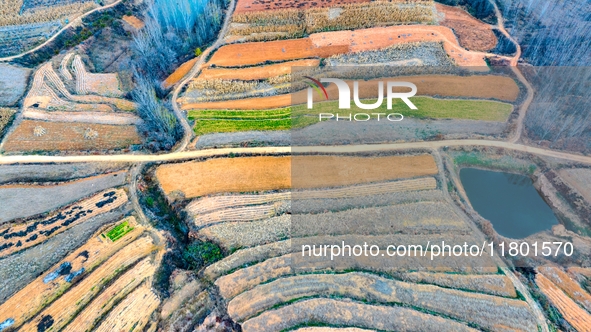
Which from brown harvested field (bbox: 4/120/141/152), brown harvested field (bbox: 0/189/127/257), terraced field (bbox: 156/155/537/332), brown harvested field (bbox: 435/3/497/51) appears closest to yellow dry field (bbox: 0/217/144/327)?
brown harvested field (bbox: 0/189/127/257)

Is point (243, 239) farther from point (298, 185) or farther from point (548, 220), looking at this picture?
point (548, 220)

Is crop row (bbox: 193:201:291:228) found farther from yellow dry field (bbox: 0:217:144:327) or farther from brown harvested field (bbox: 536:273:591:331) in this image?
brown harvested field (bbox: 536:273:591:331)

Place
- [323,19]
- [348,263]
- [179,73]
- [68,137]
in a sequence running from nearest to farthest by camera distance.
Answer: [348,263] < [68,137] < [179,73] < [323,19]

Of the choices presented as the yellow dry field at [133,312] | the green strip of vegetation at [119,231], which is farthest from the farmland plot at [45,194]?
the yellow dry field at [133,312]

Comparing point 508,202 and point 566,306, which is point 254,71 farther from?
point 566,306

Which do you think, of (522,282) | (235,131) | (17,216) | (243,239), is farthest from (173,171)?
(522,282)

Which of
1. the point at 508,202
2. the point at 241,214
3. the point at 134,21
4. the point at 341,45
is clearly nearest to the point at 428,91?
the point at 341,45

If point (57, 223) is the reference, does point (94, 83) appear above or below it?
above
